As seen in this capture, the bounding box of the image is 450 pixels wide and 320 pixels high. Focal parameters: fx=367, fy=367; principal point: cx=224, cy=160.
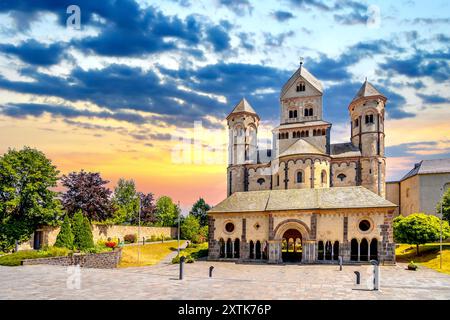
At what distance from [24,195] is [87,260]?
14153 millimetres

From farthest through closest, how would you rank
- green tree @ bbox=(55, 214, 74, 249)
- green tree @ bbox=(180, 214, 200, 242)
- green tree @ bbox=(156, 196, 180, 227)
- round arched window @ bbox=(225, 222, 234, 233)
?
green tree @ bbox=(156, 196, 180, 227)
green tree @ bbox=(180, 214, 200, 242)
round arched window @ bbox=(225, 222, 234, 233)
green tree @ bbox=(55, 214, 74, 249)

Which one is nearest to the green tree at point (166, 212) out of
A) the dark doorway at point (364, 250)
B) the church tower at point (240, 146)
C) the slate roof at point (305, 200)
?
the church tower at point (240, 146)

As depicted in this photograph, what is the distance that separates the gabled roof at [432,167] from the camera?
65438 millimetres

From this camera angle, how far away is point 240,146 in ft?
227

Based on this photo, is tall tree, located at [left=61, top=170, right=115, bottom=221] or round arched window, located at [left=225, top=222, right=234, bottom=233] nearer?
round arched window, located at [left=225, top=222, right=234, bottom=233]

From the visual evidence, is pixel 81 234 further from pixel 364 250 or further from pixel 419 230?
pixel 419 230

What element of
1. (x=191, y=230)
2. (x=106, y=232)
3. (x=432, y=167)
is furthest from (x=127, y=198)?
(x=432, y=167)

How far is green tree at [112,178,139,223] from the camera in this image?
89312mm

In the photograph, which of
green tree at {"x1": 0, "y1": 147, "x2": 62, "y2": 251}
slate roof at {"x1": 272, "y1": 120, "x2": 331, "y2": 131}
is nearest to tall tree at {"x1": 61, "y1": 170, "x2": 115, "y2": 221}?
green tree at {"x1": 0, "y1": 147, "x2": 62, "y2": 251}

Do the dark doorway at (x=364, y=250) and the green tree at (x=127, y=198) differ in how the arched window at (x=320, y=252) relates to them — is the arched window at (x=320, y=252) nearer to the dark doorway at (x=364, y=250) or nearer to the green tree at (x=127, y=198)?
the dark doorway at (x=364, y=250)

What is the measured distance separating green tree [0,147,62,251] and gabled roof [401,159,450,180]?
61.0 meters

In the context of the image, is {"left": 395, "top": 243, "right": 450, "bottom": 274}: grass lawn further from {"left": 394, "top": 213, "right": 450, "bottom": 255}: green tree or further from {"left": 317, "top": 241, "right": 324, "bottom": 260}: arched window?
{"left": 317, "top": 241, "right": 324, "bottom": 260}: arched window

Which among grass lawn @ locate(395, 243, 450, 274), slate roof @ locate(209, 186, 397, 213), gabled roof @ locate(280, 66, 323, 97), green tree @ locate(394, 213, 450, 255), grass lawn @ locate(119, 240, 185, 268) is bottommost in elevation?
grass lawn @ locate(119, 240, 185, 268)

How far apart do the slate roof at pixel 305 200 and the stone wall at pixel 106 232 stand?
2315 cm
